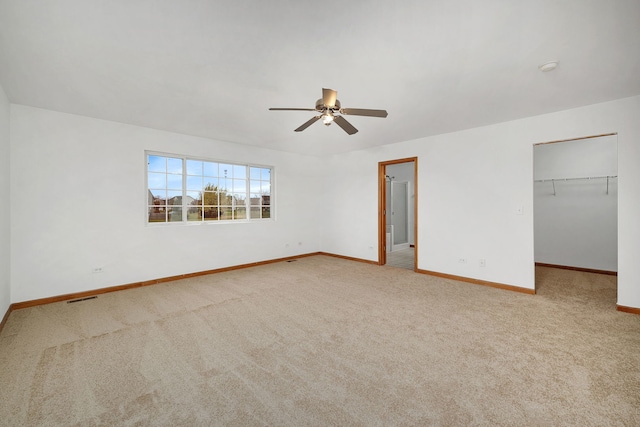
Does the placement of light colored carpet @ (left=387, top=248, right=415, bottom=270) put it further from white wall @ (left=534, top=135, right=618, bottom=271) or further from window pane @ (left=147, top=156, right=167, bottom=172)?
window pane @ (left=147, top=156, right=167, bottom=172)

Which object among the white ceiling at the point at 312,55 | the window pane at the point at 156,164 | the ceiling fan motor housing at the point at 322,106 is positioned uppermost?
the white ceiling at the point at 312,55

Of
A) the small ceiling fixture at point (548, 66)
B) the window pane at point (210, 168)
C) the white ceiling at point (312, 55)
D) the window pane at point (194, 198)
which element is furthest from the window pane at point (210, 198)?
the small ceiling fixture at point (548, 66)

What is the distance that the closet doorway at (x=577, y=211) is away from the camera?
4.70 metres

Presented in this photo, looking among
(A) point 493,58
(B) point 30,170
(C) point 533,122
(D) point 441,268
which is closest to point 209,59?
(A) point 493,58

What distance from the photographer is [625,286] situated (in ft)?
10.0

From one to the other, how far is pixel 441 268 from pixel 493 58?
3.37 meters

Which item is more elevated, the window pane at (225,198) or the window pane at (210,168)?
the window pane at (210,168)

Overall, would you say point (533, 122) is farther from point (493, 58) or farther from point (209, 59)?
point (209, 59)

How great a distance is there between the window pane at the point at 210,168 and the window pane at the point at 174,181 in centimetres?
47

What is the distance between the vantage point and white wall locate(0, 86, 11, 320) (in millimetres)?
2822

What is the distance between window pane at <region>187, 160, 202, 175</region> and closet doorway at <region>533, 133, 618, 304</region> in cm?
594

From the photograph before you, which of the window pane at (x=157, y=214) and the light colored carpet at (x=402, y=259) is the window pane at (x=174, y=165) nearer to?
the window pane at (x=157, y=214)

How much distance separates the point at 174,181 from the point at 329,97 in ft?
11.3

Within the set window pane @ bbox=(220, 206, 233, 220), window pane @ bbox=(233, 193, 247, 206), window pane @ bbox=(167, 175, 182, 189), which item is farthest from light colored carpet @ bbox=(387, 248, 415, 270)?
window pane @ bbox=(167, 175, 182, 189)
